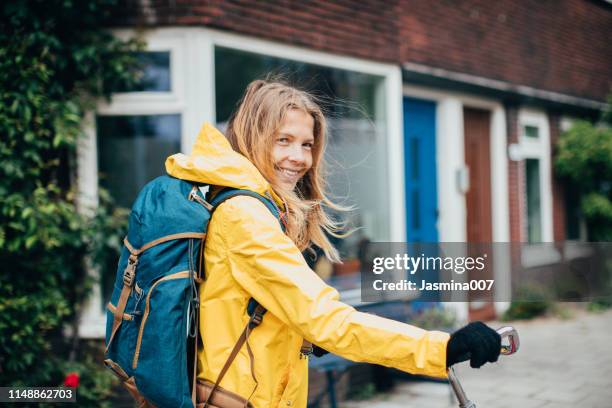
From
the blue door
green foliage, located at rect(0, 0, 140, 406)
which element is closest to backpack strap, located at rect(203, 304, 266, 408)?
green foliage, located at rect(0, 0, 140, 406)

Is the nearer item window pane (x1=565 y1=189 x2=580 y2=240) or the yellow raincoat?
the yellow raincoat

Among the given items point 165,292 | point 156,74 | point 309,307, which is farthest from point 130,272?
point 156,74

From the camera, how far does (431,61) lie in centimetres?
722

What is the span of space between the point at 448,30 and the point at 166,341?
21.8 feet

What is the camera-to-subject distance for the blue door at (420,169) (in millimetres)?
7238

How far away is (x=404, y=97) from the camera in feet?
23.4

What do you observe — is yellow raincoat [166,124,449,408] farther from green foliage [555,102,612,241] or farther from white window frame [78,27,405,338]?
green foliage [555,102,612,241]

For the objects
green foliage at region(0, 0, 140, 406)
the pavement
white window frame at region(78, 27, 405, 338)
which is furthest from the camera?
the pavement

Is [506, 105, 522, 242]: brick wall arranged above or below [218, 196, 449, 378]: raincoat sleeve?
above

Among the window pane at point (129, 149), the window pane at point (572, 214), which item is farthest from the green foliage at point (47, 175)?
the window pane at point (572, 214)

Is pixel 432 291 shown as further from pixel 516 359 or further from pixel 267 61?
pixel 516 359

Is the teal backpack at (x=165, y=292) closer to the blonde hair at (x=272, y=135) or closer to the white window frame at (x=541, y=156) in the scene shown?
the blonde hair at (x=272, y=135)

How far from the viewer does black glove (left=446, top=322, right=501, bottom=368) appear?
1.58m

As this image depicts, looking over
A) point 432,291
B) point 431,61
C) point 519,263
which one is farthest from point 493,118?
point 432,291
